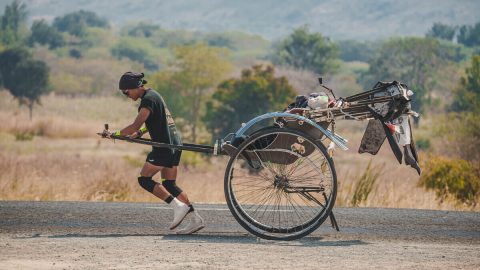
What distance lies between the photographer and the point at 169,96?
5997cm

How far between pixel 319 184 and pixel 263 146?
0.66m

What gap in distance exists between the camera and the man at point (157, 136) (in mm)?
8906

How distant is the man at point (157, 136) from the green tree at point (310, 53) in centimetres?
8705

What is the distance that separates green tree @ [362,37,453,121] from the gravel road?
8627 cm

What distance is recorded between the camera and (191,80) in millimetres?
61750

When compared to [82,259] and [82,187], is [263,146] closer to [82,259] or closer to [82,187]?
[82,259]

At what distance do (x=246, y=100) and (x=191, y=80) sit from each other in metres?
15.6

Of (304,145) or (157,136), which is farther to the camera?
(157,136)

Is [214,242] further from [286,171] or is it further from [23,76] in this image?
[23,76]

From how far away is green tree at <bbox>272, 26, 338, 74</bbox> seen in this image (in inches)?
3792

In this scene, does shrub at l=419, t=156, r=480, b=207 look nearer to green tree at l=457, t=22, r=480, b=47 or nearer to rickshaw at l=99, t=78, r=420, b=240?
rickshaw at l=99, t=78, r=420, b=240

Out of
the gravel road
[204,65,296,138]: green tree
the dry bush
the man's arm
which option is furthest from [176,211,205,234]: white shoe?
[204,65,296,138]: green tree

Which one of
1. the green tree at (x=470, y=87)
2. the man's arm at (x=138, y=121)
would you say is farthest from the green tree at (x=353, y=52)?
the man's arm at (x=138, y=121)

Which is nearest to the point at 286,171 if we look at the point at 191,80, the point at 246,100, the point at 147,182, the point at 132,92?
the point at 147,182
